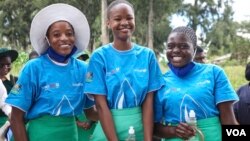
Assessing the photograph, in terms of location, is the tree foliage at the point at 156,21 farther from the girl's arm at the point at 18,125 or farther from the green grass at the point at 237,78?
the girl's arm at the point at 18,125

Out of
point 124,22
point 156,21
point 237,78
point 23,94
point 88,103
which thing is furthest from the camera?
point 156,21

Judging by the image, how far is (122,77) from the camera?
9.21 feet

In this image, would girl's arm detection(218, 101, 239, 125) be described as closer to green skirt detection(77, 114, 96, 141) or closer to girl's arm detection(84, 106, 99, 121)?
girl's arm detection(84, 106, 99, 121)

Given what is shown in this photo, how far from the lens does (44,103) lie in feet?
9.22

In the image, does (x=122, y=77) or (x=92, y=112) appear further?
(x=92, y=112)

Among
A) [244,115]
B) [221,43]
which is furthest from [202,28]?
[244,115]

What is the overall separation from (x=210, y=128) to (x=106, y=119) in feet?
2.39

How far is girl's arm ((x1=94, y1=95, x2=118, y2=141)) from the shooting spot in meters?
2.78

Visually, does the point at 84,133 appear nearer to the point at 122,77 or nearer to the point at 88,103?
the point at 88,103

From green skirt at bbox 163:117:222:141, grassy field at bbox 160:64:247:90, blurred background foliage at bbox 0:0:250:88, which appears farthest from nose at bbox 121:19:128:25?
blurred background foliage at bbox 0:0:250:88

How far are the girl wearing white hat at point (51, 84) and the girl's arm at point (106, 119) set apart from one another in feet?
0.63

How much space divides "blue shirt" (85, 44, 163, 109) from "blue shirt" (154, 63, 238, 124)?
12 centimetres

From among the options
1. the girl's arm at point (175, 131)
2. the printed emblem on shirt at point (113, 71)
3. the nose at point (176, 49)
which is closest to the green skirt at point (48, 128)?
the printed emblem on shirt at point (113, 71)

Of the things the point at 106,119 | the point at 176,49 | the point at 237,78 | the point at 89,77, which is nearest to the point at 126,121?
the point at 106,119
